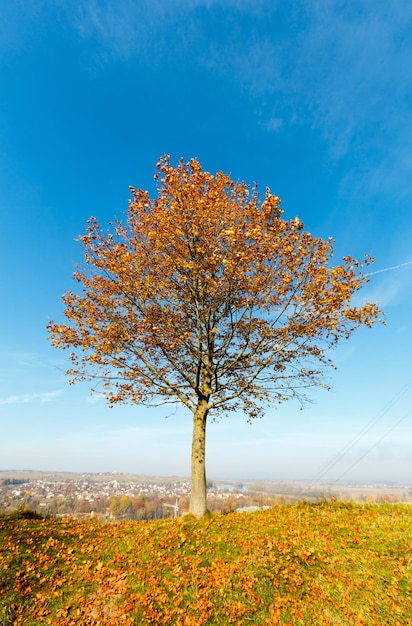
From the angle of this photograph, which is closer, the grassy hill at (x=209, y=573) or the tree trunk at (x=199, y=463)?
the grassy hill at (x=209, y=573)

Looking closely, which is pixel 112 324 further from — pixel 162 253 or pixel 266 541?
pixel 266 541

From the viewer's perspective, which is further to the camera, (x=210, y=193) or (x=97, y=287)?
(x=97, y=287)

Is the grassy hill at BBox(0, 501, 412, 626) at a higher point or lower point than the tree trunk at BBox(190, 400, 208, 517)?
lower

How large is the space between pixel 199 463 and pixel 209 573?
612 centimetres

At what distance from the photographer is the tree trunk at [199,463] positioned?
1502 cm

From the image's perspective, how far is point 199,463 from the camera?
15.6 m

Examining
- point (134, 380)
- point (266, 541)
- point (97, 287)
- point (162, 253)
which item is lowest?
point (266, 541)

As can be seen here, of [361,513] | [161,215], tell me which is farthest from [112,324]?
[361,513]

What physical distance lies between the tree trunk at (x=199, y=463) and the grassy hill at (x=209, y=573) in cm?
173

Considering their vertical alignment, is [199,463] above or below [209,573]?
above

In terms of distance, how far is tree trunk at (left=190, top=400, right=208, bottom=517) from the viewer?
1502 centimetres

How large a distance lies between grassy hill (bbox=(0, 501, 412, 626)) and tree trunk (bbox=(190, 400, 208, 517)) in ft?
5.67

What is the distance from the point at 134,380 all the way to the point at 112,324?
3.22 m

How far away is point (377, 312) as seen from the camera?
50.8 feet
